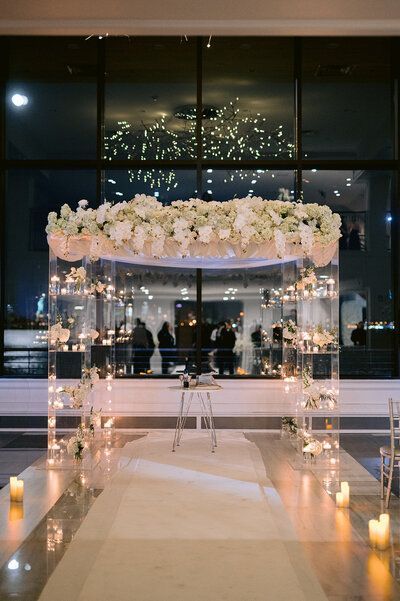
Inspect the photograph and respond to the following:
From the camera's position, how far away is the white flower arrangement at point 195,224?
7.04 m

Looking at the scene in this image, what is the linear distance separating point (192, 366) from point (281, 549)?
18.8 ft

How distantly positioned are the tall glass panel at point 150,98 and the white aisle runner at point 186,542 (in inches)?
189

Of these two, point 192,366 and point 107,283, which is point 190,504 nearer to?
point 107,283

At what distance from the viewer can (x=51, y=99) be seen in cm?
1063

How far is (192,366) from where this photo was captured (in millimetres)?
10531

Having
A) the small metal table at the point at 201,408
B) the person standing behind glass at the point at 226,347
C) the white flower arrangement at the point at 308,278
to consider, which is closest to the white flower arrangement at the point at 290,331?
the white flower arrangement at the point at 308,278

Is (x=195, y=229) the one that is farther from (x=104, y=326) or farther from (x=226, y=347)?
(x=226, y=347)

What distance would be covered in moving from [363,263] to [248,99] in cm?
308

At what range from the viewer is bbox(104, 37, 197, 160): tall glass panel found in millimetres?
10391

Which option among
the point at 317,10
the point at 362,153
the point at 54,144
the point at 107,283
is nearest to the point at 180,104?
the point at 54,144

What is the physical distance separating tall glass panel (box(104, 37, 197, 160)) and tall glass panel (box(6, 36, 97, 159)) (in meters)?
0.31

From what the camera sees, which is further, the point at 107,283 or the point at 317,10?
the point at 107,283

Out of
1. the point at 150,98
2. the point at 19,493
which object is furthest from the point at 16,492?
the point at 150,98

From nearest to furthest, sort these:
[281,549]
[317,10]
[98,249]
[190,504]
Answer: [317,10]
[281,549]
[190,504]
[98,249]
